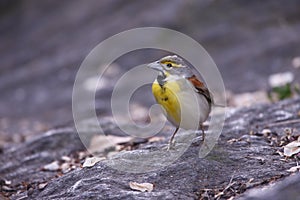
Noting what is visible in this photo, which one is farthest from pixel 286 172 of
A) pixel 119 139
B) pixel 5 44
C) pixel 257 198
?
pixel 5 44

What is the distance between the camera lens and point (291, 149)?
5230 millimetres

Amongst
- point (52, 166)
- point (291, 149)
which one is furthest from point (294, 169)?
point (52, 166)

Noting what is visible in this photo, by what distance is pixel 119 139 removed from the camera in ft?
23.7

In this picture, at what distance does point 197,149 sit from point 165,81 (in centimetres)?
73

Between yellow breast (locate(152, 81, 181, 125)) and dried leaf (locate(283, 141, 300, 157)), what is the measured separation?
1.04 meters

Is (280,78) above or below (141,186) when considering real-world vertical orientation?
above

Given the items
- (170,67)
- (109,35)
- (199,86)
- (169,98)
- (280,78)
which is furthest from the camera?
(109,35)

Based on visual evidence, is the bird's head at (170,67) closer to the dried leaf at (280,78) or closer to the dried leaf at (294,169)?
the dried leaf at (294,169)

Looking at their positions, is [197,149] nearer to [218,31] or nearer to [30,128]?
[30,128]

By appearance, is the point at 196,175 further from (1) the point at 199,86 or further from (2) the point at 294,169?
(1) the point at 199,86

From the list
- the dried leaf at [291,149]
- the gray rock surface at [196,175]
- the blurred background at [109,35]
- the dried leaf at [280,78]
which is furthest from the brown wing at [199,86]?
the dried leaf at [280,78]

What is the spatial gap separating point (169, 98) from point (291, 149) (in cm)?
123

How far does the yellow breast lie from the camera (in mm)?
5221

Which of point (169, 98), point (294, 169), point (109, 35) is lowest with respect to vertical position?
point (294, 169)
